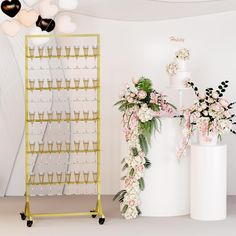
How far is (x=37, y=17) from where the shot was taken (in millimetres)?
6734

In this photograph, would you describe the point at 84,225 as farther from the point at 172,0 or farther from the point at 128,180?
the point at 172,0

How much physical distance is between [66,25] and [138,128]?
1.48 meters

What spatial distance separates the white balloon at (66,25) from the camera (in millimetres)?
7113

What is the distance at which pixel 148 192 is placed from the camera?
6371 millimetres

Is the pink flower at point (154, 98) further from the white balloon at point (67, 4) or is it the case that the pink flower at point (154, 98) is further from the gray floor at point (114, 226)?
the white balloon at point (67, 4)

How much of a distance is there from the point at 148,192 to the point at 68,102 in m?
1.70

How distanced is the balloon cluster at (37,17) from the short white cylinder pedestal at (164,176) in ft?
5.01

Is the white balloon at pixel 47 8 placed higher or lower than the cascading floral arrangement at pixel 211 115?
higher

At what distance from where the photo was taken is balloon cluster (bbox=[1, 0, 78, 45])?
658 cm

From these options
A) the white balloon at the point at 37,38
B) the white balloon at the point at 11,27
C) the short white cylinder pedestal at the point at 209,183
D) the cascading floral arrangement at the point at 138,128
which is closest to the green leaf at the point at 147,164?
the cascading floral arrangement at the point at 138,128

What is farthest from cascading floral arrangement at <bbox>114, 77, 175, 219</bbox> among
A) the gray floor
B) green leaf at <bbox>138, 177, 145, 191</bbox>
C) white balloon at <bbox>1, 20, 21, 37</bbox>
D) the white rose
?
white balloon at <bbox>1, 20, 21, 37</bbox>

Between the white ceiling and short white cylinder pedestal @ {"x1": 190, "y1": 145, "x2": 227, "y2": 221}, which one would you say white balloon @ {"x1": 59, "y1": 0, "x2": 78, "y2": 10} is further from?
short white cylinder pedestal @ {"x1": 190, "y1": 145, "x2": 227, "y2": 221}

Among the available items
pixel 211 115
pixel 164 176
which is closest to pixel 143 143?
pixel 164 176

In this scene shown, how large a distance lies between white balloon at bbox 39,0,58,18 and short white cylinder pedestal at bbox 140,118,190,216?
1535 mm
